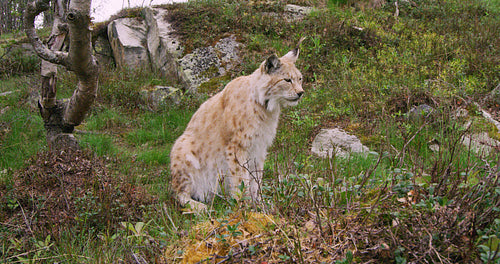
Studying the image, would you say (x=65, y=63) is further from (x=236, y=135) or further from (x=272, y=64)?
(x=272, y=64)

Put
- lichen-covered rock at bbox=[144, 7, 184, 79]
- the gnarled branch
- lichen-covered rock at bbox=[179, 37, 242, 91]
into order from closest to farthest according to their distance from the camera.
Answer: the gnarled branch
lichen-covered rock at bbox=[179, 37, 242, 91]
lichen-covered rock at bbox=[144, 7, 184, 79]

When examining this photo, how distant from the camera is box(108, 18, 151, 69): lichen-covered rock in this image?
35.3 feet

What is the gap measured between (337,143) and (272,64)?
7.16ft

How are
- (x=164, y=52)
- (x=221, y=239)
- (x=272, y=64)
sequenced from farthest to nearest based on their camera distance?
(x=164, y=52) < (x=272, y=64) < (x=221, y=239)

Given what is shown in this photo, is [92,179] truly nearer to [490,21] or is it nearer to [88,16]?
[88,16]

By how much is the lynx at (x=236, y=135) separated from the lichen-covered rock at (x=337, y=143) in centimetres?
144

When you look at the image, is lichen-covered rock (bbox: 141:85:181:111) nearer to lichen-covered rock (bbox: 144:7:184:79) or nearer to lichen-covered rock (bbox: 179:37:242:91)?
lichen-covered rock (bbox: 179:37:242:91)

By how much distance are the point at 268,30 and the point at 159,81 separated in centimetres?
357

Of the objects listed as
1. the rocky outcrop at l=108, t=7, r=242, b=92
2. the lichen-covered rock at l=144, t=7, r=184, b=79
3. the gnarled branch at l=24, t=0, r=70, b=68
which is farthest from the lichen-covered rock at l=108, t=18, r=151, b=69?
the gnarled branch at l=24, t=0, r=70, b=68

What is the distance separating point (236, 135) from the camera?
504cm

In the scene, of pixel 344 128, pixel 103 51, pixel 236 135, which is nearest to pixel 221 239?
pixel 236 135

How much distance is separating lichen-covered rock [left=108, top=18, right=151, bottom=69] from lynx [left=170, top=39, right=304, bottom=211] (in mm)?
5959

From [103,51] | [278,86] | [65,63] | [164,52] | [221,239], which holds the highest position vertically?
[65,63]

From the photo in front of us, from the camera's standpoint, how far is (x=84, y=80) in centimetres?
523
